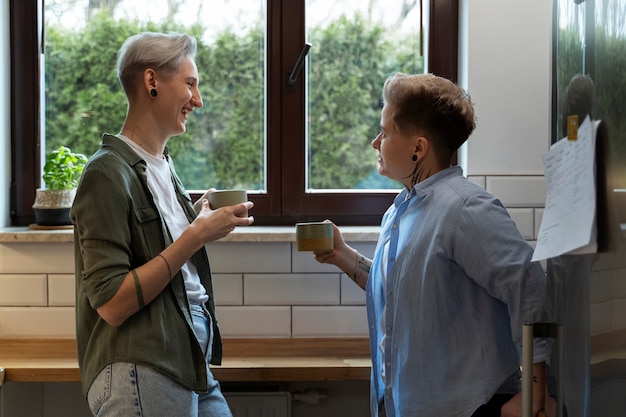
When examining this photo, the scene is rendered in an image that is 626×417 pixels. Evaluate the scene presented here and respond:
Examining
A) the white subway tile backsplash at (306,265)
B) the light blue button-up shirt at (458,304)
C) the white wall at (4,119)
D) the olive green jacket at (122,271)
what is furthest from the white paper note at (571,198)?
the white wall at (4,119)

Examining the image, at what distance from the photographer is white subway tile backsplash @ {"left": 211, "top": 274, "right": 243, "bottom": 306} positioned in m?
2.39

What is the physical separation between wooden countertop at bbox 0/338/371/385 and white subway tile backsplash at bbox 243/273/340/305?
12cm

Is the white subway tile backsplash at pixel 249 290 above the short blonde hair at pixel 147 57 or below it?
below

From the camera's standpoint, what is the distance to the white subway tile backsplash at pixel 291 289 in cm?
239

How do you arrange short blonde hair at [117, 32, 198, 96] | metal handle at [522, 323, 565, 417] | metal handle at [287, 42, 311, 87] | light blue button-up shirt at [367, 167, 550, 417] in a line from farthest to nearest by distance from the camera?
metal handle at [287, 42, 311, 87], short blonde hair at [117, 32, 198, 96], light blue button-up shirt at [367, 167, 550, 417], metal handle at [522, 323, 565, 417]

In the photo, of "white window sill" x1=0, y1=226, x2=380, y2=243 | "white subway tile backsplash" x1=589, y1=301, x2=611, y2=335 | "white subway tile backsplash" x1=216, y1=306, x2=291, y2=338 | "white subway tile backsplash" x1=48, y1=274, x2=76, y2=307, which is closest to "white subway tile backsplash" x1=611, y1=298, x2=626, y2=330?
"white subway tile backsplash" x1=589, y1=301, x2=611, y2=335

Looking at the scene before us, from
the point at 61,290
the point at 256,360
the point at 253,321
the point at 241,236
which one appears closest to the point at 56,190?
the point at 61,290

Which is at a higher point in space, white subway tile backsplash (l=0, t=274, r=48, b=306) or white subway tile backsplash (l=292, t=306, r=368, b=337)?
white subway tile backsplash (l=0, t=274, r=48, b=306)

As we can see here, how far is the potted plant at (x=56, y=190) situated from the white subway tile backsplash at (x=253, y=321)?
59cm

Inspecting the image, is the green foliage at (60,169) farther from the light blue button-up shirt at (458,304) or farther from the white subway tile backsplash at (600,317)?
the white subway tile backsplash at (600,317)

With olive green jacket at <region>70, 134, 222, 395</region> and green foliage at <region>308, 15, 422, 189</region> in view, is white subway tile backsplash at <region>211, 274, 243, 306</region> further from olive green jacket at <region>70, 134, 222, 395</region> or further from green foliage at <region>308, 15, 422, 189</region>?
olive green jacket at <region>70, 134, 222, 395</region>

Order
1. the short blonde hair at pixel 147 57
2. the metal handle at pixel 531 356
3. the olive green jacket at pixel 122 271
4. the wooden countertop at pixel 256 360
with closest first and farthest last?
the metal handle at pixel 531 356
the olive green jacket at pixel 122 271
the short blonde hair at pixel 147 57
the wooden countertop at pixel 256 360

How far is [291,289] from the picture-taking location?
94.5 inches

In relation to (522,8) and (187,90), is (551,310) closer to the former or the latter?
(187,90)
